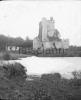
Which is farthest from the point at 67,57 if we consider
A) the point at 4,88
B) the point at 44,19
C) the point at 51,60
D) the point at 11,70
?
the point at 4,88

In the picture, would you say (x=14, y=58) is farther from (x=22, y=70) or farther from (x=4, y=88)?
(x=4, y=88)

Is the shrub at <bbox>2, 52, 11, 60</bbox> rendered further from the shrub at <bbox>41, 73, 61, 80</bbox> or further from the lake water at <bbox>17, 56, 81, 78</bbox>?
the shrub at <bbox>41, 73, 61, 80</bbox>

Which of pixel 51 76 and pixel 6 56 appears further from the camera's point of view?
pixel 6 56

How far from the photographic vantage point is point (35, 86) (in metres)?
2.16

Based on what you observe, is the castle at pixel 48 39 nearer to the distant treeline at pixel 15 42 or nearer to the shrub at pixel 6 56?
the distant treeline at pixel 15 42

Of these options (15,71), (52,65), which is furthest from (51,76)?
(15,71)

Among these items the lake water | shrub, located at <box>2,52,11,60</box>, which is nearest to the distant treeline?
shrub, located at <box>2,52,11,60</box>

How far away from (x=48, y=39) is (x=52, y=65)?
38cm

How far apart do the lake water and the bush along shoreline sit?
0.06m

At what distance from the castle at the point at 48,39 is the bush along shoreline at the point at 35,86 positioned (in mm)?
400

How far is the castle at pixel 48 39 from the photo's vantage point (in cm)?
231

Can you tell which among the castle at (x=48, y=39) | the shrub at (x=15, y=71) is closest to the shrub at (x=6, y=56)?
the shrub at (x=15, y=71)

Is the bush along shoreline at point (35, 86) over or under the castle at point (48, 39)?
under

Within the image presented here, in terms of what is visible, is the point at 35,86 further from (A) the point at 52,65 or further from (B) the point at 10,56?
(B) the point at 10,56
